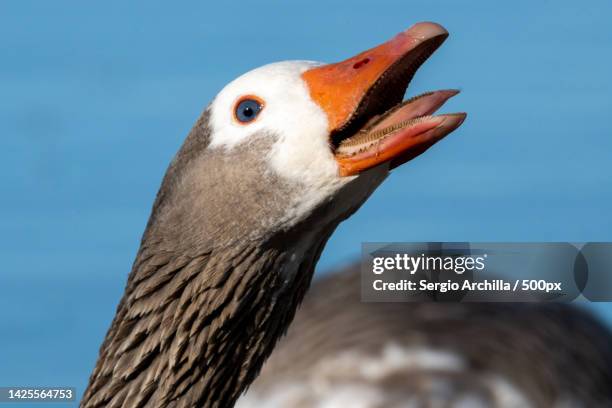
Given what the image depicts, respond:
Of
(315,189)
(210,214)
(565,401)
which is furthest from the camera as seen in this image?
(565,401)

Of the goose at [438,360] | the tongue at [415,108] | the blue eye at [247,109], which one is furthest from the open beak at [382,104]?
the goose at [438,360]

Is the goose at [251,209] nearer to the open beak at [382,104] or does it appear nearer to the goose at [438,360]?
the open beak at [382,104]

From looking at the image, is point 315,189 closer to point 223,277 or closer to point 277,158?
point 277,158

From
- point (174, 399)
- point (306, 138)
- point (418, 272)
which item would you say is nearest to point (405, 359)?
point (418, 272)

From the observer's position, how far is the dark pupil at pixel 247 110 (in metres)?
3.83

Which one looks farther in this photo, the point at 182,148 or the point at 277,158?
the point at 182,148

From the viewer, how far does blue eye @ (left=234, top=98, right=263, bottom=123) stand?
151 inches

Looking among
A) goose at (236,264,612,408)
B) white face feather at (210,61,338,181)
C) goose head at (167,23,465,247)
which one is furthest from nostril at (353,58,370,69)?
goose at (236,264,612,408)

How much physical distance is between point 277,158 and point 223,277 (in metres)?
0.47

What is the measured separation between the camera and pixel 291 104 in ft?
12.4

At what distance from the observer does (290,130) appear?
3732 mm

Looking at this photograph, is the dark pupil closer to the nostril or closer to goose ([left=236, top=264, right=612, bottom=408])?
the nostril

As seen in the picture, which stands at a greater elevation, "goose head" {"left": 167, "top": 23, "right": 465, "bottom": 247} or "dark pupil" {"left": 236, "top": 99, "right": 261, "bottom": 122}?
"dark pupil" {"left": 236, "top": 99, "right": 261, "bottom": 122}

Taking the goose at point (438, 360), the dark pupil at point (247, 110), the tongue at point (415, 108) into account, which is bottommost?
the tongue at point (415, 108)
